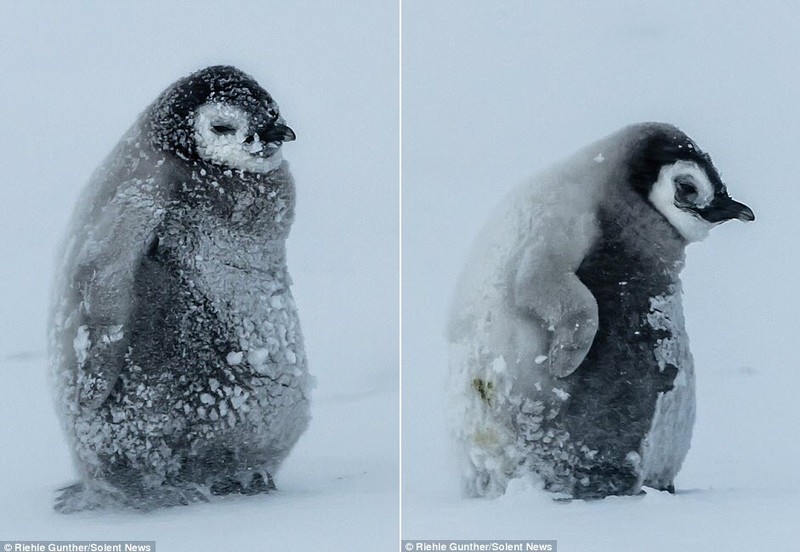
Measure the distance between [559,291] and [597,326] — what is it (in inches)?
5.2

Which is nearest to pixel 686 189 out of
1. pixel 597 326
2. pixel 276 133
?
pixel 597 326

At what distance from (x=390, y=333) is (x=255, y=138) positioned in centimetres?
95

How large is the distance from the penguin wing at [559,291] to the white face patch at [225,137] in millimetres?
711

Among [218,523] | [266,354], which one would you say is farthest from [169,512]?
[266,354]

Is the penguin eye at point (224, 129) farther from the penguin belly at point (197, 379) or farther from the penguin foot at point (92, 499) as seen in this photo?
the penguin foot at point (92, 499)

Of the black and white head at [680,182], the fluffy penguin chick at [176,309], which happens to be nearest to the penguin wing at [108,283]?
the fluffy penguin chick at [176,309]

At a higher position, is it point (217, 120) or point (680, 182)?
point (217, 120)

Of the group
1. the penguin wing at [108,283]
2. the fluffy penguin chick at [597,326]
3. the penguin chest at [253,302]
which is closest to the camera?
the penguin wing at [108,283]

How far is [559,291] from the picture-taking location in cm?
376

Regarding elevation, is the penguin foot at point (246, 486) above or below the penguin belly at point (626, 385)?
below

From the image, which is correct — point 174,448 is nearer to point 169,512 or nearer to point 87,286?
point 169,512

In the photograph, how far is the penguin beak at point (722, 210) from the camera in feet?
12.9

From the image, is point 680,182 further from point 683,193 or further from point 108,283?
point 108,283

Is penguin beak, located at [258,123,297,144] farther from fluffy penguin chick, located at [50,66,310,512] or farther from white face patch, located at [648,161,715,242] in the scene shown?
white face patch, located at [648,161,715,242]
